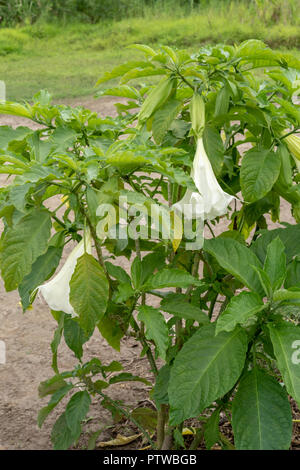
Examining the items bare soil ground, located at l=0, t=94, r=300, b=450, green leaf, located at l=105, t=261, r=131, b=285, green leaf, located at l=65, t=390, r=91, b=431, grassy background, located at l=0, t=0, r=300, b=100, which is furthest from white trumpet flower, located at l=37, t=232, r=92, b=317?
grassy background, located at l=0, t=0, r=300, b=100

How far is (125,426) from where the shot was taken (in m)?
1.84

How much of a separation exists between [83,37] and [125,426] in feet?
22.8

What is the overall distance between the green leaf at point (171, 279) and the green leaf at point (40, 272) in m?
0.19

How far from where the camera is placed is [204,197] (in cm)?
107

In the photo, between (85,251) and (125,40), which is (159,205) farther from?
(125,40)

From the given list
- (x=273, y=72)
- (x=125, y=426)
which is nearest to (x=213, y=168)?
(x=273, y=72)

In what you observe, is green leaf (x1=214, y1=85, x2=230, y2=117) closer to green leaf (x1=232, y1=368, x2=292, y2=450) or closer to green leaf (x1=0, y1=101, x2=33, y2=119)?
green leaf (x1=0, y1=101, x2=33, y2=119)

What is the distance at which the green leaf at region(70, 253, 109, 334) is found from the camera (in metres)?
1.06

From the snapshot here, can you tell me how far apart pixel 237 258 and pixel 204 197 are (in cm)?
16

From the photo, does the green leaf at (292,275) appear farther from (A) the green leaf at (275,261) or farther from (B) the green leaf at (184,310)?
(B) the green leaf at (184,310)

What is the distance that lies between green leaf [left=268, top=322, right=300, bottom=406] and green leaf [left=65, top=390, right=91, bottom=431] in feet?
1.87

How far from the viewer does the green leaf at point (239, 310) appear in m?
0.99

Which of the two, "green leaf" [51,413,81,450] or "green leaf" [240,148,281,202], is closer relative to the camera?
"green leaf" [240,148,281,202]

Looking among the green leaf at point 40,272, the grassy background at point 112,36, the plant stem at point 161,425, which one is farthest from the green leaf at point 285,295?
the grassy background at point 112,36
